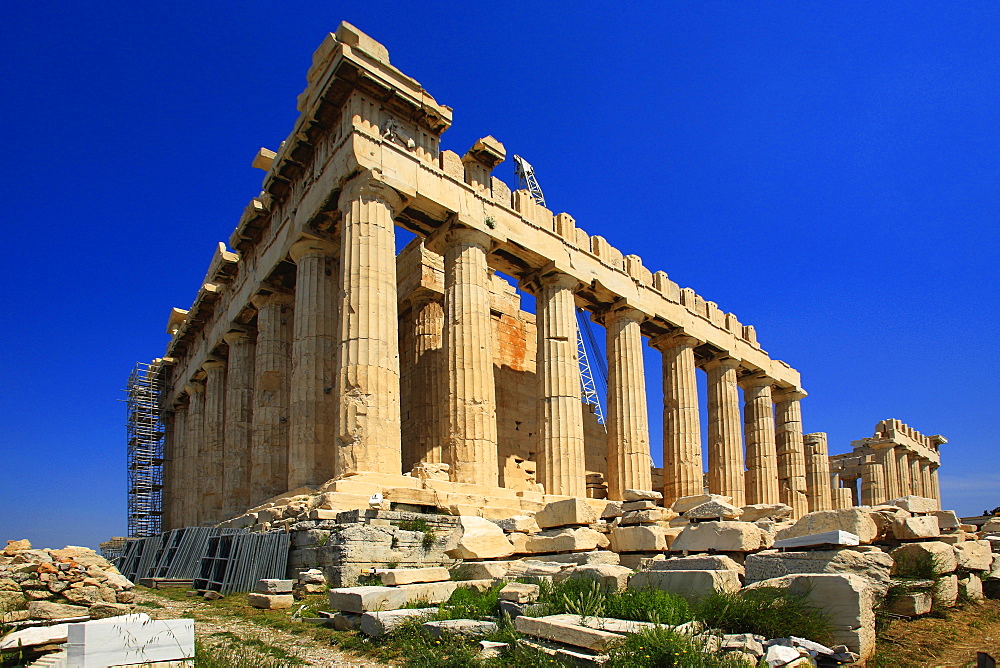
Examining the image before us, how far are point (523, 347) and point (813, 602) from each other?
2048 centimetres

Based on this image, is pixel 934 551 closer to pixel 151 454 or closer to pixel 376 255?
pixel 376 255

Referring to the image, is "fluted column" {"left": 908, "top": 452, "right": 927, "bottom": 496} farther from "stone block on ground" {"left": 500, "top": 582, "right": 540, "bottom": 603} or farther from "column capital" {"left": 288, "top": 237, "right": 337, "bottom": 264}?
"stone block on ground" {"left": 500, "top": 582, "right": 540, "bottom": 603}

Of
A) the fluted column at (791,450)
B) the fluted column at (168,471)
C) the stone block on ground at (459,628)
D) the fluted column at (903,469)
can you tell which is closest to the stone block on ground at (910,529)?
the stone block on ground at (459,628)

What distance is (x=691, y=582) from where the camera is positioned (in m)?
8.01

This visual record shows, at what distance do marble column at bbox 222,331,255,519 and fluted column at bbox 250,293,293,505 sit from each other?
158 cm

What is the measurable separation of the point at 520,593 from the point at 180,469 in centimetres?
2835

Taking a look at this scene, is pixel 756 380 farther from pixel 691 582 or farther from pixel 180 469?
pixel 691 582

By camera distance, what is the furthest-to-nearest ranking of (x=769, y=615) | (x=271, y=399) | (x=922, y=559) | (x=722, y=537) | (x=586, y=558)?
1. (x=271, y=399)
2. (x=586, y=558)
3. (x=722, y=537)
4. (x=922, y=559)
5. (x=769, y=615)

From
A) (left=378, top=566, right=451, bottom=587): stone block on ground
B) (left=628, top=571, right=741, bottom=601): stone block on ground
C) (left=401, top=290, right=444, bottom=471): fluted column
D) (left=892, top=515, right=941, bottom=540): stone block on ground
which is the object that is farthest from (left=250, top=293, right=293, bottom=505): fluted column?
(left=892, top=515, right=941, bottom=540): stone block on ground

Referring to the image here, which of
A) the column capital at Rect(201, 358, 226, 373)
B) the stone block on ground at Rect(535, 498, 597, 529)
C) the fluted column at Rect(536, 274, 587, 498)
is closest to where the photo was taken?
the stone block on ground at Rect(535, 498, 597, 529)

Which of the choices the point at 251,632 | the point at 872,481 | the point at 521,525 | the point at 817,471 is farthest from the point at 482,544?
the point at 872,481

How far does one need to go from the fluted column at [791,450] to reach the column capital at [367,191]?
22.6 metres

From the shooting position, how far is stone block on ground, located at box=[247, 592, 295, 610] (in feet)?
34.6

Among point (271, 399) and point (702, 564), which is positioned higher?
point (271, 399)
